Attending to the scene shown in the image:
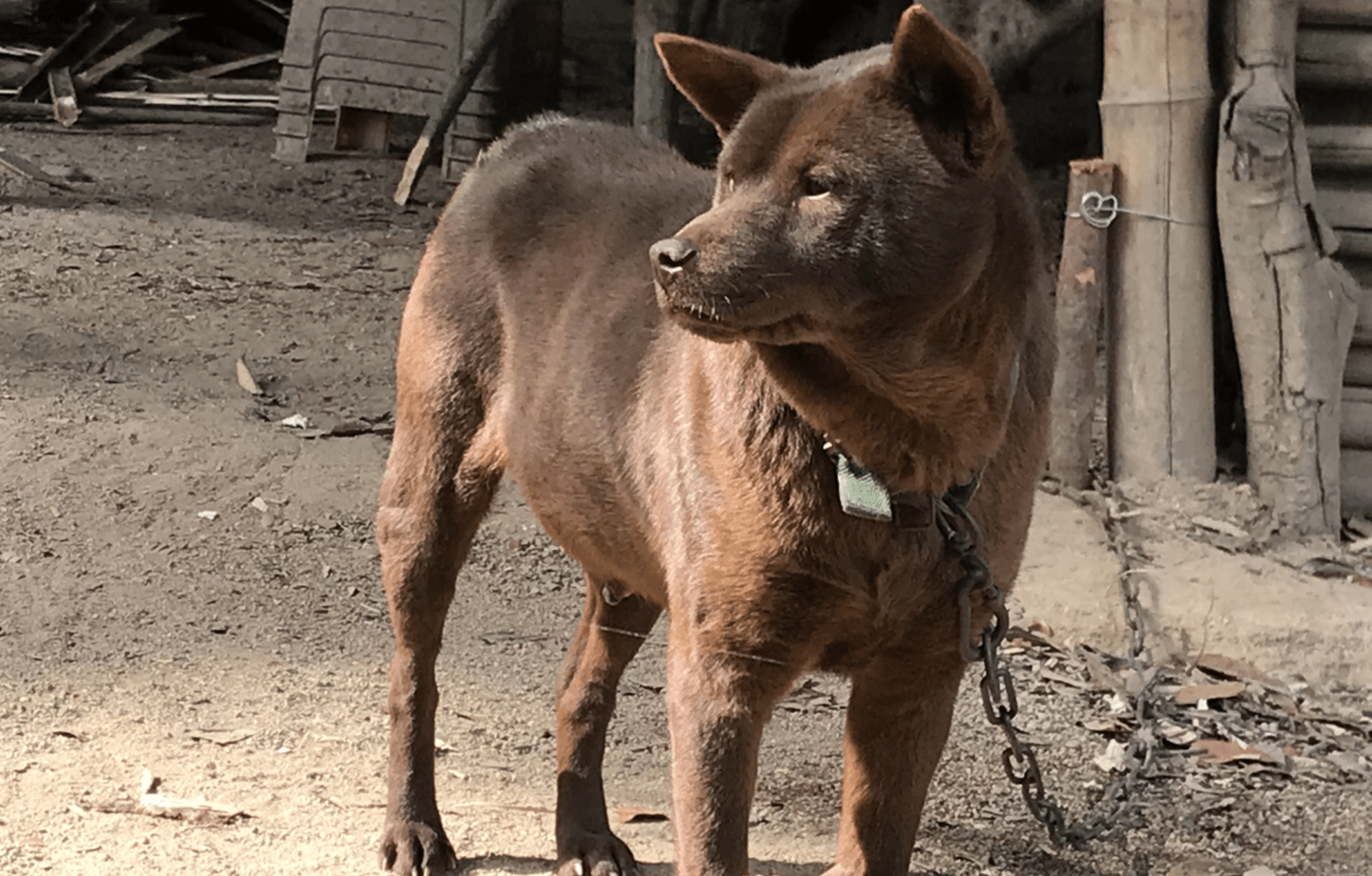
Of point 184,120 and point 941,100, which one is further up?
point 941,100

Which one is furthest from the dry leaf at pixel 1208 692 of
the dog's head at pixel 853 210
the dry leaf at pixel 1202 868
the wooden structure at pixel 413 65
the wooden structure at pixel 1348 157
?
the wooden structure at pixel 413 65

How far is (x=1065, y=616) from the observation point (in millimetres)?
5379

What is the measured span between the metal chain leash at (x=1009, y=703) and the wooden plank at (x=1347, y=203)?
2.15 meters

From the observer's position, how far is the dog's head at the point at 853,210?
249 centimetres

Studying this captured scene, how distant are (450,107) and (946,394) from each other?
323 inches

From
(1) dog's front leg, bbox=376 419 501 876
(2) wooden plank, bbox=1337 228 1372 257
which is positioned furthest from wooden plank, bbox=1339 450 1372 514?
(1) dog's front leg, bbox=376 419 501 876

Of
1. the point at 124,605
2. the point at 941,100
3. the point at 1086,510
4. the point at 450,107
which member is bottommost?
the point at 124,605

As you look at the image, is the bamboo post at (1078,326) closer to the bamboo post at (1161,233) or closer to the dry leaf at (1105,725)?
the bamboo post at (1161,233)

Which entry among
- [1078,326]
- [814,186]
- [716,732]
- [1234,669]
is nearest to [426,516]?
[716,732]

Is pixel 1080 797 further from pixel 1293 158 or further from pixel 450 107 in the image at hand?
pixel 450 107

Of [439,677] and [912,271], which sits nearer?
[912,271]

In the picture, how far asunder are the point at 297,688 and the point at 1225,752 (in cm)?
268

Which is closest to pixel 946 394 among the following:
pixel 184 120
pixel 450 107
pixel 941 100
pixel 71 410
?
pixel 941 100

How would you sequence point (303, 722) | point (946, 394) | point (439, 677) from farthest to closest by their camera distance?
point (439, 677)
point (303, 722)
point (946, 394)
